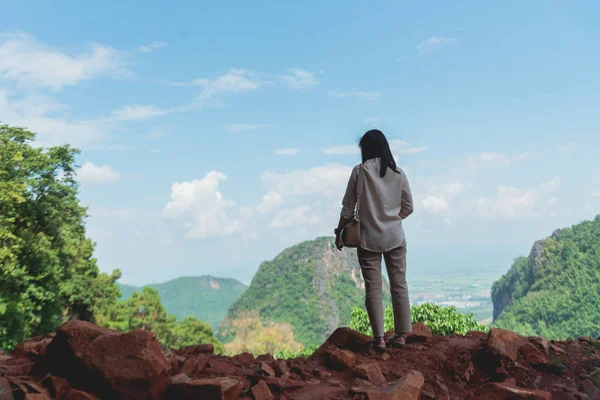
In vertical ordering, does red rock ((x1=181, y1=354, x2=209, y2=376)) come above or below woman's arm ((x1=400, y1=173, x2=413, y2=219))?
below

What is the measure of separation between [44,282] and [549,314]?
192 feet

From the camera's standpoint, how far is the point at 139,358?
4.28 metres

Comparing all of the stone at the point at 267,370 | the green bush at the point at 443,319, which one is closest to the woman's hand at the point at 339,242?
the stone at the point at 267,370

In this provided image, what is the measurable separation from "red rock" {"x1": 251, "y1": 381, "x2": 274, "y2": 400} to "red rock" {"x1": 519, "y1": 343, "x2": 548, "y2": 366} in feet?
9.57

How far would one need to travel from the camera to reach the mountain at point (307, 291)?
9675cm

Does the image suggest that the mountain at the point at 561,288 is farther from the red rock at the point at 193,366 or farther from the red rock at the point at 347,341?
the red rock at the point at 193,366

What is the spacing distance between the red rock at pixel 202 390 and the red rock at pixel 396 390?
3.54ft

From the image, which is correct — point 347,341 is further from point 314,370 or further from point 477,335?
point 477,335

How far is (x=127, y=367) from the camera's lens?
425cm

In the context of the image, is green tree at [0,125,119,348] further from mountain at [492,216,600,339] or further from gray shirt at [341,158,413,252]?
mountain at [492,216,600,339]

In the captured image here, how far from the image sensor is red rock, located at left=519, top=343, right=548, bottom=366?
18.1 feet

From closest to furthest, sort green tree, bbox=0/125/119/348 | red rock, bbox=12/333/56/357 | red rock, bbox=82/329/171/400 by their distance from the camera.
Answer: red rock, bbox=82/329/171/400 → red rock, bbox=12/333/56/357 → green tree, bbox=0/125/119/348

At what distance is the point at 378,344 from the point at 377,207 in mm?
1507

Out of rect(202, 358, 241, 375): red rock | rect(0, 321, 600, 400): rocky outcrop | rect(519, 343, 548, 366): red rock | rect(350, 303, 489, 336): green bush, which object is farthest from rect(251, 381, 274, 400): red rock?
rect(350, 303, 489, 336): green bush
